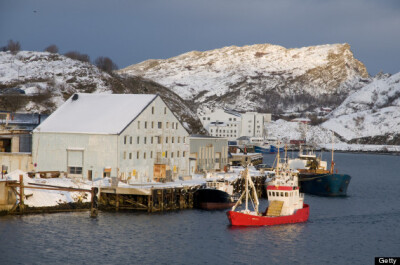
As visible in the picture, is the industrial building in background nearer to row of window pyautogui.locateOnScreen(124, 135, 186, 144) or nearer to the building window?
the building window

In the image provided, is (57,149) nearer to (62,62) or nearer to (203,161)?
(203,161)

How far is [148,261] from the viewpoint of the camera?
46.2 meters

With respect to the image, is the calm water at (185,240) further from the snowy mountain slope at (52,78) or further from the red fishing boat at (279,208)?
the snowy mountain slope at (52,78)

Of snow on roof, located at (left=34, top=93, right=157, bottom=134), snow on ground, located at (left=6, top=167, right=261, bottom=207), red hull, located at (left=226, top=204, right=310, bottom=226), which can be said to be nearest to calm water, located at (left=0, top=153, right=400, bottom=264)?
red hull, located at (left=226, top=204, right=310, bottom=226)

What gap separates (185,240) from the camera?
53.1 meters

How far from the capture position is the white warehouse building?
70.9 m

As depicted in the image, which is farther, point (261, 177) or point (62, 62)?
point (62, 62)

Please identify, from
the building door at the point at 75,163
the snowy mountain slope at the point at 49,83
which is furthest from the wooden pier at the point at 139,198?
the snowy mountain slope at the point at 49,83

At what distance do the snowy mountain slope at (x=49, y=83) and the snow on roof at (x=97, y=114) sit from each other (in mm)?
71016

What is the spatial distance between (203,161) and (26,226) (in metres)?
41.3

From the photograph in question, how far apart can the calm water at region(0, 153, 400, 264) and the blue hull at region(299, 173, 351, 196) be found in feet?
74.2

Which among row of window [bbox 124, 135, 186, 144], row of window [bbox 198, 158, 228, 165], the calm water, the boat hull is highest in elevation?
row of window [bbox 124, 135, 186, 144]

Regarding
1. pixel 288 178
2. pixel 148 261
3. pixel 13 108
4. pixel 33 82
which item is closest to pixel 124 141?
pixel 288 178

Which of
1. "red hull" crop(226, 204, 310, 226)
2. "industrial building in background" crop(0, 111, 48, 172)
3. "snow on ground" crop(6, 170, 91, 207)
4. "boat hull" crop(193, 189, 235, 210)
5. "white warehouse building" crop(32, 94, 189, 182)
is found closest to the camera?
"red hull" crop(226, 204, 310, 226)
